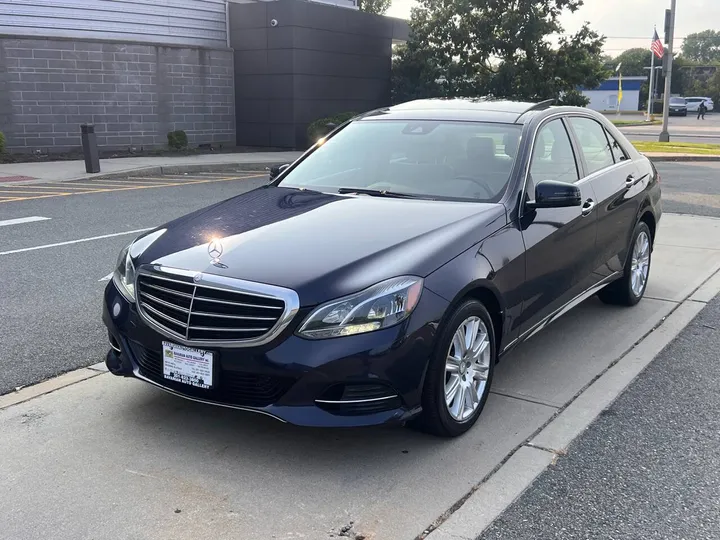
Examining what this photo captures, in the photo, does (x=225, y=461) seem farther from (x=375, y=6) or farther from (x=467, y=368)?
(x=375, y=6)

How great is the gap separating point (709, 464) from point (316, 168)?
2931 millimetres

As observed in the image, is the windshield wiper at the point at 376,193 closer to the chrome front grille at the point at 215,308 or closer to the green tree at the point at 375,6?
the chrome front grille at the point at 215,308

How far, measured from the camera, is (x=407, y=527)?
9.86ft

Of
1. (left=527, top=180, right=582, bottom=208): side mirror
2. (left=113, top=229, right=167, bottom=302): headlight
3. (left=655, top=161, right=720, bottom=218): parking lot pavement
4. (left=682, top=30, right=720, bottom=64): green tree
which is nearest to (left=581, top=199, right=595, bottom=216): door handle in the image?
(left=527, top=180, right=582, bottom=208): side mirror

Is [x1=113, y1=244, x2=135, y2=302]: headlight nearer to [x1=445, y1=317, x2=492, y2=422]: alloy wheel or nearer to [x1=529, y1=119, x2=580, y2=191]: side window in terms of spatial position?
[x1=445, y1=317, x2=492, y2=422]: alloy wheel

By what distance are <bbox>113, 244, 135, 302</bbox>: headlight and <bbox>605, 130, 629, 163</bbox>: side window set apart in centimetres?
380

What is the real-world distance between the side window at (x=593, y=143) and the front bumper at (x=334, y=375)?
8.13ft

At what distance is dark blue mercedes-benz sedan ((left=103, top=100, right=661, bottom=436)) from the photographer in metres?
3.31

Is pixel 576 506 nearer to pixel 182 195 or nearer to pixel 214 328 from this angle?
pixel 214 328

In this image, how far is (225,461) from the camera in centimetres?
351

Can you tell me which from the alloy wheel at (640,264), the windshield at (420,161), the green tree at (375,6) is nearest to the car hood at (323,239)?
the windshield at (420,161)

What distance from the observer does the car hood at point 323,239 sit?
3416 millimetres

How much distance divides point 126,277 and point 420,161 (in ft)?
6.34

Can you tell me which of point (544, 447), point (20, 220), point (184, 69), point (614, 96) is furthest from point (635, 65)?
point (544, 447)
